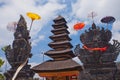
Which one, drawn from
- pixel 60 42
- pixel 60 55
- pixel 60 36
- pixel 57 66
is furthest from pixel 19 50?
pixel 57 66

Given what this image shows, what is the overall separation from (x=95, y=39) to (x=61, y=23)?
1540 centimetres

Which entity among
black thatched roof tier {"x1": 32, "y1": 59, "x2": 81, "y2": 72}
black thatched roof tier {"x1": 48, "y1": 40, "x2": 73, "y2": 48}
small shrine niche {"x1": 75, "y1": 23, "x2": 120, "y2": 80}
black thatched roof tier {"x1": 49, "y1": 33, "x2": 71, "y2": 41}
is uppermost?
black thatched roof tier {"x1": 49, "y1": 33, "x2": 71, "y2": 41}

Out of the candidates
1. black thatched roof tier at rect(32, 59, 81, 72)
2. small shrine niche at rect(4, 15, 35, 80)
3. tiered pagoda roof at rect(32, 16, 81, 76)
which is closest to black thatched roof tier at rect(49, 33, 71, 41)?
tiered pagoda roof at rect(32, 16, 81, 76)

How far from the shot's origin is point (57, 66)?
30.2 metres

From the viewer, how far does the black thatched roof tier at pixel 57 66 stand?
1130 inches

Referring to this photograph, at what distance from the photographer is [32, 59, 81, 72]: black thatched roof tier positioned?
94.2 ft

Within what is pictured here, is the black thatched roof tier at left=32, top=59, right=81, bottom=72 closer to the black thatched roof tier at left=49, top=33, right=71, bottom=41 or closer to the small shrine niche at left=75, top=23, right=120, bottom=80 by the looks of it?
the black thatched roof tier at left=49, top=33, right=71, bottom=41

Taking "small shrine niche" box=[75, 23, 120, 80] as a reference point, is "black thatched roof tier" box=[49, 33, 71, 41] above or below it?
above

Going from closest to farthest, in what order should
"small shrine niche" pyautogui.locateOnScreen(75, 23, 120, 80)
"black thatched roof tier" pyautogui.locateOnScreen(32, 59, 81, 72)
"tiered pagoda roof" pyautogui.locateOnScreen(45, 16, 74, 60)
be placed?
"black thatched roof tier" pyautogui.locateOnScreen(32, 59, 81, 72)
"tiered pagoda roof" pyautogui.locateOnScreen(45, 16, 74, 60)
"small shrine niche" pyautogui.locateOnScreen(75, 23, 120, 80)

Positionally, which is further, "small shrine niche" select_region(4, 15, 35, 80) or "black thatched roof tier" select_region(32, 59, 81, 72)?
Result: "small shrine niche" select_region(4, 15, 35, 80)

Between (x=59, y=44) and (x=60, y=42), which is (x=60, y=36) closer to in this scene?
(x=60, y=42)

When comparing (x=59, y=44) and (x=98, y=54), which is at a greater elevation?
(x=59, y=44)

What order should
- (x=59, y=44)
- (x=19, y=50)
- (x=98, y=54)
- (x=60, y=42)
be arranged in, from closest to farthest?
1. (x=59, y=44)
2. (x=60, y=42)
3. (x=19, y=50)
4. (x=98, y=54)

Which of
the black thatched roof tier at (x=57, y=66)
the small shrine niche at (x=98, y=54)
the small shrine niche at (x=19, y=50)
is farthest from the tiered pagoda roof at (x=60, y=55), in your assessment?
the small shrine niche at (x=98, y=54)
